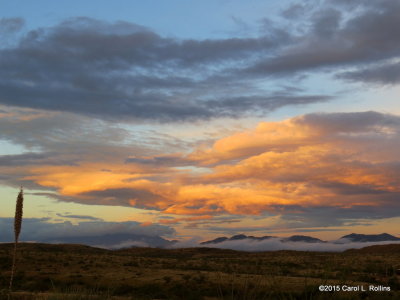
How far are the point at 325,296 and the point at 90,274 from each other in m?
40.3

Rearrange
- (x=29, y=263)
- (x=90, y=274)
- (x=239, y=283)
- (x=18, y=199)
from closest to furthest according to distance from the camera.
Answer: (x=18, y=199), (x=239, y=283), (x=90, y=274), (x=29, y=263)

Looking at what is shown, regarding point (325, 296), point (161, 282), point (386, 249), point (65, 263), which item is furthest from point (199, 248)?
point (325, 296)

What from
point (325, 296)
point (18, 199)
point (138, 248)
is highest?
point (18, 199)

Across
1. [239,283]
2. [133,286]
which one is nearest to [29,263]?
[133,286]

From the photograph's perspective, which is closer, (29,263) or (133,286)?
(133,286)

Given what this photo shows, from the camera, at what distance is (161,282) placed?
3962 centimetres

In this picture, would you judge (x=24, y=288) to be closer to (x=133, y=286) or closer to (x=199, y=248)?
(x=133, y=286)

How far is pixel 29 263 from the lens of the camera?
53.1 m

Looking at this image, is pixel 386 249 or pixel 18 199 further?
pixel 386 249

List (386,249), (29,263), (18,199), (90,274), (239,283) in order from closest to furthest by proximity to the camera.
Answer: (18,199)
(239,283)
(90,274)
(29,263)
(386,249)

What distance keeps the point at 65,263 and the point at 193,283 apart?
24046 mm

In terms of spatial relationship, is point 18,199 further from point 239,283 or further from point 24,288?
point 24,288

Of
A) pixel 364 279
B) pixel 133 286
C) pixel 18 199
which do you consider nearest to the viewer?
pixel 18 199

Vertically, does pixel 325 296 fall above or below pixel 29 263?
above
